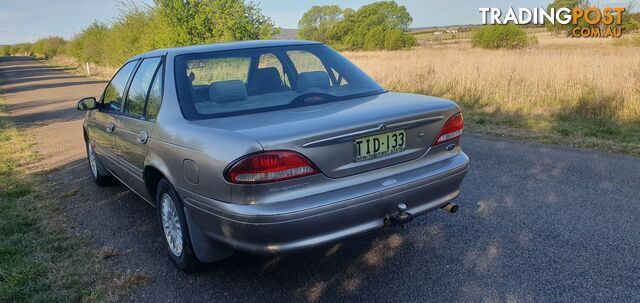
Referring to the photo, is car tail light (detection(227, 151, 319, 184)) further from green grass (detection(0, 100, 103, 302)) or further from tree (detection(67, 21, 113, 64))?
tree (detection(67, 21, 113, 64))

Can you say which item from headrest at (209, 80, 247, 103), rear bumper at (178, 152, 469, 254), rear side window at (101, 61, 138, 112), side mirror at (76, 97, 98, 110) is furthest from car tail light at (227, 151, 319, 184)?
side mirror at (76, 97, 98, 110)

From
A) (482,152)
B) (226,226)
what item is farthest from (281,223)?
(482,152)

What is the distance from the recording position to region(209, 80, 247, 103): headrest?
10.5ft

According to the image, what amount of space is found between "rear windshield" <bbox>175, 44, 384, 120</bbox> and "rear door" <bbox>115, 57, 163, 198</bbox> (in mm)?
318

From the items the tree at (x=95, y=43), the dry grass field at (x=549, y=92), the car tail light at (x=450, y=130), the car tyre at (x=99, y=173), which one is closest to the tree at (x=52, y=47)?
the tree at (x=95, y=43)

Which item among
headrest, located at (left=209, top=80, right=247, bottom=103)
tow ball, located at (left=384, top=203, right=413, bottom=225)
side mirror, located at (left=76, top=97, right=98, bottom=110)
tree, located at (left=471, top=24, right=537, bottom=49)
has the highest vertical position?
tree, located at (left=471, top=24, right=537, bottom=49)

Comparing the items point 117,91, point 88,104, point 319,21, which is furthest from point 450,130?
point 319,21

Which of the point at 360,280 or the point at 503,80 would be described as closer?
the point at 360,280

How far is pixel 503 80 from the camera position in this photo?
11.5 meters

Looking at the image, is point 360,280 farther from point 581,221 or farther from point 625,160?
point 625,160

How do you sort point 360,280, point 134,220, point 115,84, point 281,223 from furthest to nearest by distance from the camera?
point 115,84
point 134,220
point 360,280
point 281,223

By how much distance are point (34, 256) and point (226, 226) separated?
6.83 feet

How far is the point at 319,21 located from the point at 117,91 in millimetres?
94730

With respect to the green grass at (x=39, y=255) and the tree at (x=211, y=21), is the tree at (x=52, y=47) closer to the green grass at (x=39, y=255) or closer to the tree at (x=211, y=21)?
the tree at (x=211, y=21)
